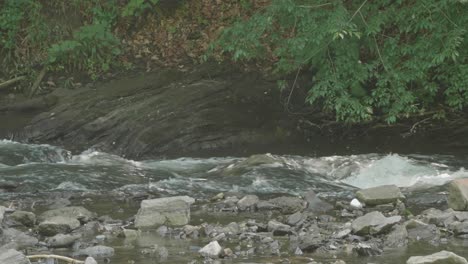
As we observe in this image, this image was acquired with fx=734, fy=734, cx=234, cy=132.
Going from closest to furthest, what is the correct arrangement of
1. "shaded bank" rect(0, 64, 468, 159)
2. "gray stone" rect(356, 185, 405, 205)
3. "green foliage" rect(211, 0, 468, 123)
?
1. "gray stone" rect(356, 185, 405, 205)
2. "green foliage" rect(211, 0, 468, 123)
3. "shaded bank" rect(0, 64, 468, 159)

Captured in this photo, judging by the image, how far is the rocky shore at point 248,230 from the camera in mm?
5488

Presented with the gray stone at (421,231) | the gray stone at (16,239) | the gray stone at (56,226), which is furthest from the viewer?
the gray stone at (56,226)

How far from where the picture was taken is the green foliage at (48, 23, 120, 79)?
14.7m

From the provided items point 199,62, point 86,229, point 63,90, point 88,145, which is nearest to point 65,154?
point 88,145

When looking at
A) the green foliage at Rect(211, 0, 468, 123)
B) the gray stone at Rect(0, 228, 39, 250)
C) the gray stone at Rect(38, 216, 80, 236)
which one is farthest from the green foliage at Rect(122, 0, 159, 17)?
the gray stone at Rect(0, 228, 39, 250)

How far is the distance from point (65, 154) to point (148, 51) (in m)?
4.34

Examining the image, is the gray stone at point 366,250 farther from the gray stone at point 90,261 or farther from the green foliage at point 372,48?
the green foliage at point 372,48

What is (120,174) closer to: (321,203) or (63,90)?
(321,203)

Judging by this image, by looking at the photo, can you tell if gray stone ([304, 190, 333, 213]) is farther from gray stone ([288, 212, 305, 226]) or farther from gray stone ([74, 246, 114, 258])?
gray stone ([74, 246, 114, 258])

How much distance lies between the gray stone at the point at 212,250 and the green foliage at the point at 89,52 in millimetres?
9594

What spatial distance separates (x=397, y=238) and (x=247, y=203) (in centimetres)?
211

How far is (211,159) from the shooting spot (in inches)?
448

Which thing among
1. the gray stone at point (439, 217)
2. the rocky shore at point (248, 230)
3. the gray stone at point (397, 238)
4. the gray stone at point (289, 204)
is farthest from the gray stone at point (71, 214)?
the gray stone at point (439, 217)

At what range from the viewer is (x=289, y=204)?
759cm
